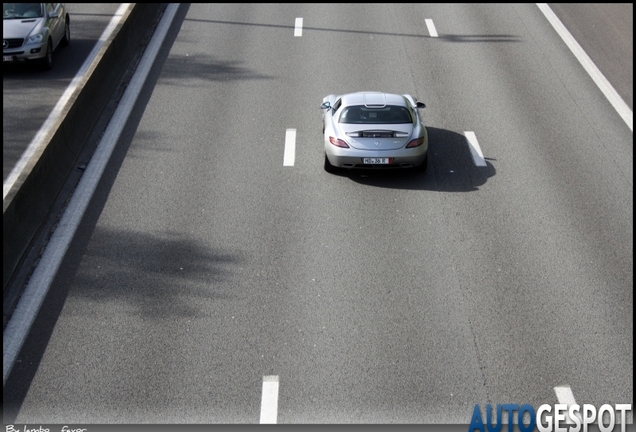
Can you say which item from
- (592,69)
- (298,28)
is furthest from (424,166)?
(298,28)

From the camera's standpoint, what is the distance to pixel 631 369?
37.2 ft

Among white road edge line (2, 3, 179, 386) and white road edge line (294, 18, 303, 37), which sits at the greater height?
white road edge line (2, 3, 179, 386)

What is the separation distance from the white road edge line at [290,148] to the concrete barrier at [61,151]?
13.2 ft

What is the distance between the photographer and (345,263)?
13.7 meters

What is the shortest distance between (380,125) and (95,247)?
585 centimetres

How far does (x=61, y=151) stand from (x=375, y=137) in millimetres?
5767

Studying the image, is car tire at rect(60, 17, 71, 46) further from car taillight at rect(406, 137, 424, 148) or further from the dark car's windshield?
car taillight at rect(406, 137, 424, 148)

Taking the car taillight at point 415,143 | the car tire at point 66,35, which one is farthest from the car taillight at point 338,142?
the car tire at point 66,35

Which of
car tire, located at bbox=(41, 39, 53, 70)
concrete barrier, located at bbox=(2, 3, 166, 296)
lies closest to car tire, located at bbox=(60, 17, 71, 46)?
car tire, located at bbox=(41, 39, 53, 70)

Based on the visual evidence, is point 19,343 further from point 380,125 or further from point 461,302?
point 380,125

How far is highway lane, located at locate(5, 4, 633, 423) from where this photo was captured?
10.8 metres

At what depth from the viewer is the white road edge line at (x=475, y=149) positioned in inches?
691

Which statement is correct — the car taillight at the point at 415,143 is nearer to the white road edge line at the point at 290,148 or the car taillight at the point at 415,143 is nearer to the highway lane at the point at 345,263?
the highway lane at the point at 345,263

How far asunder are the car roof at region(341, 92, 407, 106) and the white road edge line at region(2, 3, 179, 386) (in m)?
4.82
